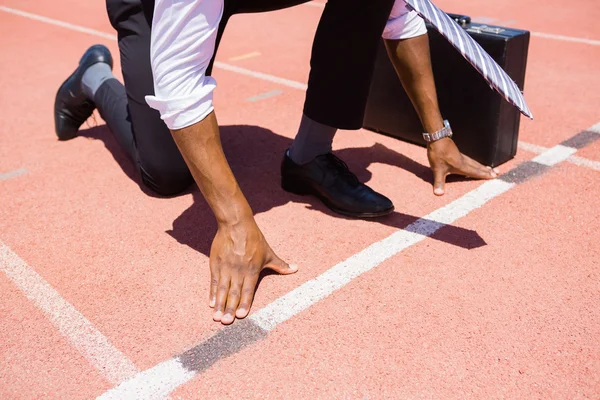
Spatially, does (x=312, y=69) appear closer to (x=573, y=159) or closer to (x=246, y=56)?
(x=573, y=159)

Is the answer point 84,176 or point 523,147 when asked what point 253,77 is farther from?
point 523,147

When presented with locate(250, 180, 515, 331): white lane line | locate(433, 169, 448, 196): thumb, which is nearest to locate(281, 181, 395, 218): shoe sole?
locate(250, 180, 515, 331): white lane line

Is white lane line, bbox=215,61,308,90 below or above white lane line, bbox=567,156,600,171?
above

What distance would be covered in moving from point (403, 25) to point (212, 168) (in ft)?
4.22

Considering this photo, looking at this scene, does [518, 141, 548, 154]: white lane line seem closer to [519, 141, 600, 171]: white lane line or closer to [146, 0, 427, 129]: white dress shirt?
[519, 141, 600, 171]: white lane line

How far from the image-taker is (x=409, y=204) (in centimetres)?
316

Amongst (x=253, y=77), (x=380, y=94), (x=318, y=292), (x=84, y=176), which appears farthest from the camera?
(x=253, y=77)

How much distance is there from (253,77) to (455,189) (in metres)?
2.52

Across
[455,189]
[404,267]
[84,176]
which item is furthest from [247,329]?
[84,176]

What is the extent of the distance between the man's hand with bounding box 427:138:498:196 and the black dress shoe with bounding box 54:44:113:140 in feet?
6.90

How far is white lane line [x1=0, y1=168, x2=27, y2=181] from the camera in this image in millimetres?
3645

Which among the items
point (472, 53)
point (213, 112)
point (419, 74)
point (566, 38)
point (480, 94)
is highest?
point (472, 53)

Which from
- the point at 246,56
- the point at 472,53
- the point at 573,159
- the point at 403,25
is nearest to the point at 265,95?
the point at 246,56

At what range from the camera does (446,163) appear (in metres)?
3.25
